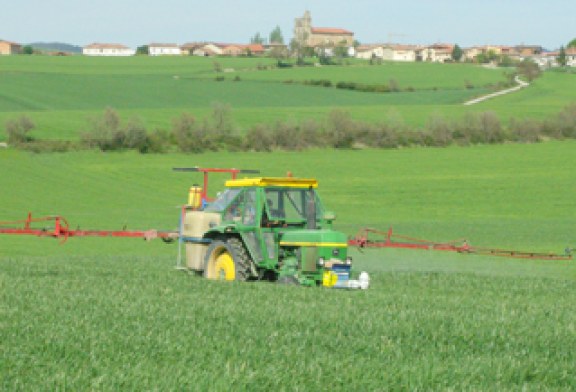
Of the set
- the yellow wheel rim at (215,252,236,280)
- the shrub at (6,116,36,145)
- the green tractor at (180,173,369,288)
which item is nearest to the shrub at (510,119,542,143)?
the shrub at (6,116,36,145)

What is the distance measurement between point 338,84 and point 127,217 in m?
78.9

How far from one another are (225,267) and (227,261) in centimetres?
12

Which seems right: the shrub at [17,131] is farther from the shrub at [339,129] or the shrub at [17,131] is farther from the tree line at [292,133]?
the shrub at [339,129]

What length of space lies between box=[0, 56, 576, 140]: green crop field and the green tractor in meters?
54.2

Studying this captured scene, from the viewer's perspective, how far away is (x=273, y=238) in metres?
18.2

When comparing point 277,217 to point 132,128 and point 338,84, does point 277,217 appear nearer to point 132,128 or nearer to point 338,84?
→ point 132,128

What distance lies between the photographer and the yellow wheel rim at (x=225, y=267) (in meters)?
18.6

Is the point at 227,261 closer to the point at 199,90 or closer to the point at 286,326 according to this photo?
the point at 286,326

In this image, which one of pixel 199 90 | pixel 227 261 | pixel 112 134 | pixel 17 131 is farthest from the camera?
pixel 199 90

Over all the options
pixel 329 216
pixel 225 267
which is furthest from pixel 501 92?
pixel 329 216

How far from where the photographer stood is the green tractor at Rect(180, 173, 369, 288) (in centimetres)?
1758

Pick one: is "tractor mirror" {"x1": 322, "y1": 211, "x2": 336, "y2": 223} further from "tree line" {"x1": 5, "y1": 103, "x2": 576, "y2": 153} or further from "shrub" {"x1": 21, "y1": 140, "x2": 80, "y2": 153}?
"tree line" {"x1": 5, "y1": 103, "x2": 576, "y2": 153}

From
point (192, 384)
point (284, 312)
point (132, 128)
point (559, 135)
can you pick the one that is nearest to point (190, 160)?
point (132, 128)

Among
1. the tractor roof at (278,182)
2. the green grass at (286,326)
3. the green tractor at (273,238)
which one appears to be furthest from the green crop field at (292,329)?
the tractor roof at (278,182)
